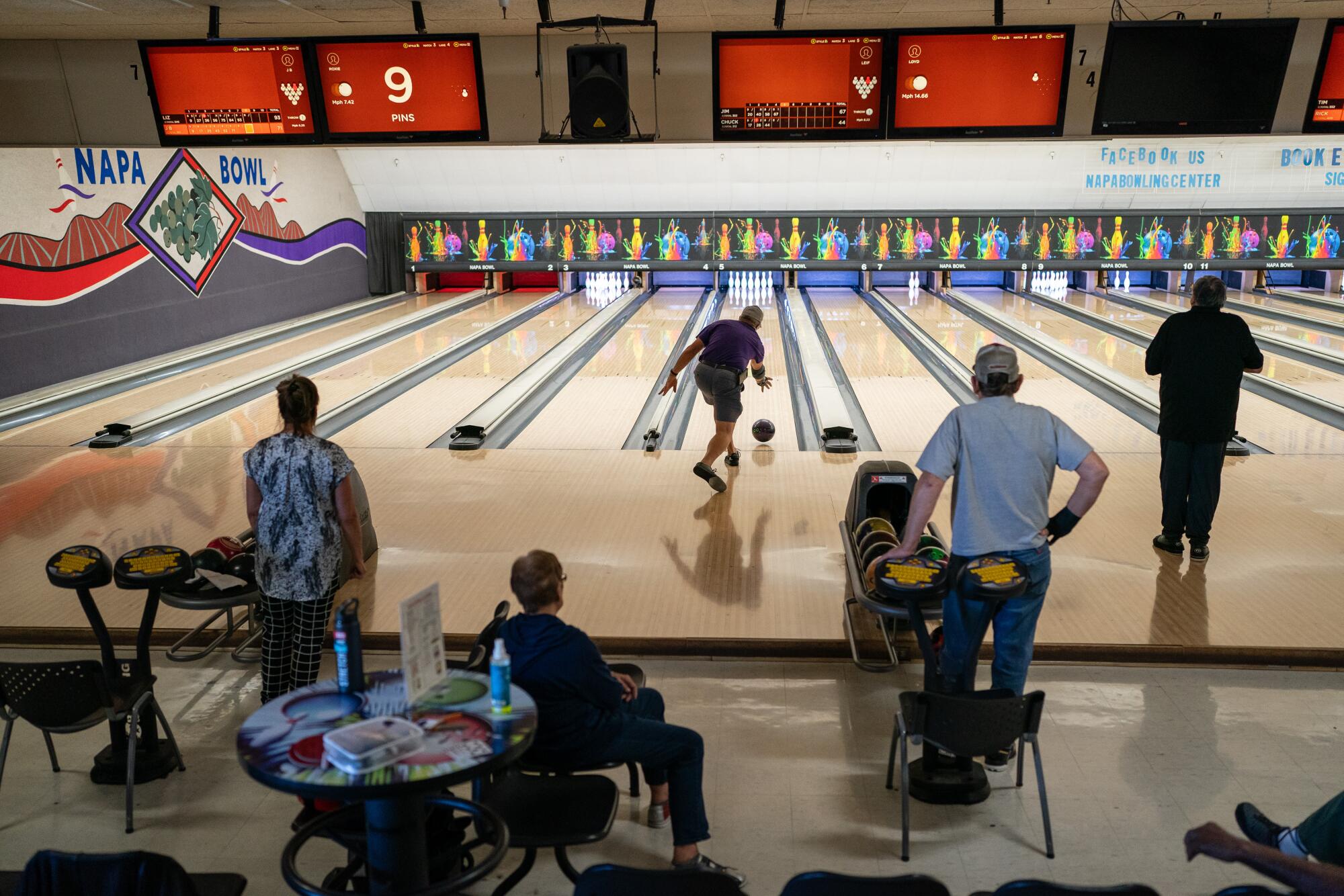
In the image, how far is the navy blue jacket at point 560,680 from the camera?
2.34 metres

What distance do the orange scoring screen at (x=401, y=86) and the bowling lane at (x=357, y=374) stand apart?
205 cm

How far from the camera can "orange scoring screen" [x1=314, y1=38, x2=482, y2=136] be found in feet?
16.8

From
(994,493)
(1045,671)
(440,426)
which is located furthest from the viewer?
(440,426)

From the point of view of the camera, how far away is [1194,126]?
4.97m

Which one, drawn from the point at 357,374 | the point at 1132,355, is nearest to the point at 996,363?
the point at 357,374

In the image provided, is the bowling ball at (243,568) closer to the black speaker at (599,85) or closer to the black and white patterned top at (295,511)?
the black and white patterned top at (295,511)

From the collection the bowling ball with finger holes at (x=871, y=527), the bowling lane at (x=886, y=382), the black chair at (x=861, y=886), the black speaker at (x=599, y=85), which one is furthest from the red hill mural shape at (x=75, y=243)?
the black chair at (x=861, y=886)

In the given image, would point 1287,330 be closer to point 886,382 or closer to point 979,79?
point 886,382

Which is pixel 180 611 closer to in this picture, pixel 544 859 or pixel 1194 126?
pixel 544 859

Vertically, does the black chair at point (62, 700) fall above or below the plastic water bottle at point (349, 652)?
below

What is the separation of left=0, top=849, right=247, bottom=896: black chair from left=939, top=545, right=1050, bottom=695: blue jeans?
1920 mm

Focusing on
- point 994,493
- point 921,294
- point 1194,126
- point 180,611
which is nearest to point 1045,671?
point 994,493

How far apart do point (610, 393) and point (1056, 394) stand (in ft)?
11.3

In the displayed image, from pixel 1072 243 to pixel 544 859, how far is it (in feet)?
45.2
